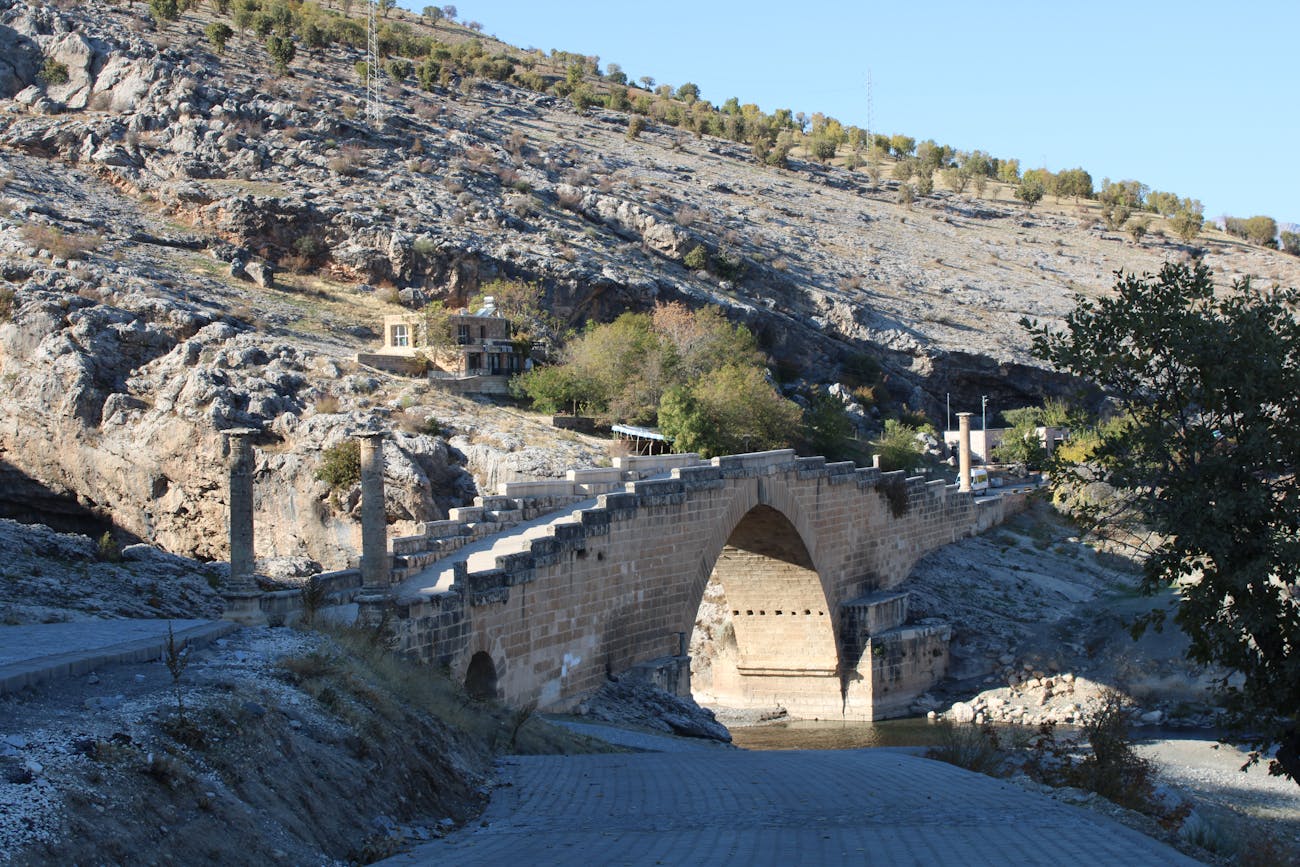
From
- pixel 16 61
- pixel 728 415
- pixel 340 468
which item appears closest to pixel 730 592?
pixel 728 415

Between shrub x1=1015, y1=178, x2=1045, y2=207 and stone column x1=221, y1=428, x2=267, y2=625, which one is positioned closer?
stone column x1=221, y1=428, x2=267, y2=625

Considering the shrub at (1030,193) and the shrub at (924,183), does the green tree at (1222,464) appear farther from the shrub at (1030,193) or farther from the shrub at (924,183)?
the shrub at (1030,193)

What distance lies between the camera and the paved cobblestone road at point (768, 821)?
313 inches

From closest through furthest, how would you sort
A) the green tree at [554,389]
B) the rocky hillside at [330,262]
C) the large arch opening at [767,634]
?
the large arch opening at [767,634]
the rocky hillside at [330,262]
the green tree at [554,389]

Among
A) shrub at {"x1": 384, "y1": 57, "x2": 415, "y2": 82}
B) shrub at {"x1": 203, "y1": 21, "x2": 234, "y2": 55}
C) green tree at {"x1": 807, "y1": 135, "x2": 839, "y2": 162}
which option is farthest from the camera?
green tree at {"x1": 807, "y1": 135, "x2": 839, "y2": 162}

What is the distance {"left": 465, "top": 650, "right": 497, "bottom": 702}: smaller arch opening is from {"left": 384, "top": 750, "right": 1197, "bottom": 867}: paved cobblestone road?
4686mm

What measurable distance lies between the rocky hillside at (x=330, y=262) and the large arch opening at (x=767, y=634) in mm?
4689

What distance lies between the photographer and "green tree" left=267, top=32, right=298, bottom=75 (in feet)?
176

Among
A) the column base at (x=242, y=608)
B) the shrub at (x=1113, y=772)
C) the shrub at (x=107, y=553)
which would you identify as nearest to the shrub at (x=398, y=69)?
the shrub at (x=107, y=553)

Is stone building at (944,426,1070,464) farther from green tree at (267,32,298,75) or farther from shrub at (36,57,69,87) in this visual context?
shrub at (36,57,69,87)

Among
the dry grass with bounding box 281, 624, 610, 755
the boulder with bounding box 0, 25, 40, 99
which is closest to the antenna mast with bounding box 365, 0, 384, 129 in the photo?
the boulder with bounding box 0, 25, 40, 99

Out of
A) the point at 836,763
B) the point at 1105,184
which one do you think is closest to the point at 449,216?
the point at 836,763

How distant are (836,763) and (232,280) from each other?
2806 centimetres

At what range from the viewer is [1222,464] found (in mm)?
12156
